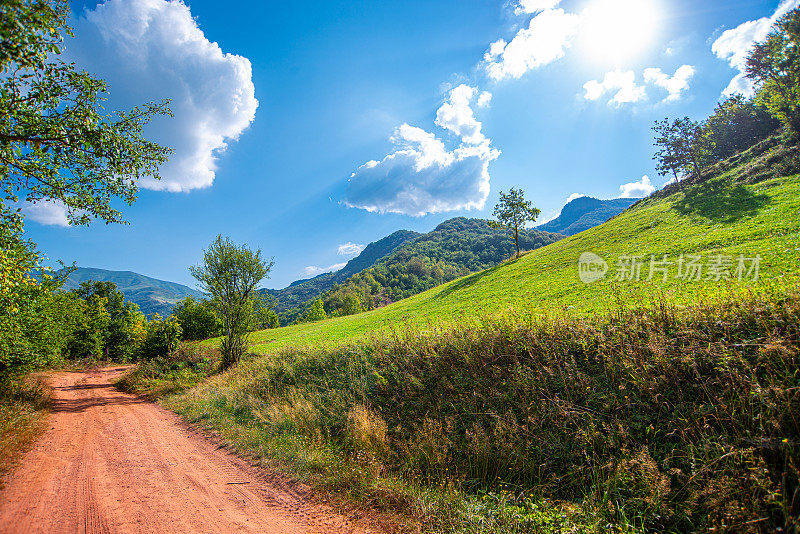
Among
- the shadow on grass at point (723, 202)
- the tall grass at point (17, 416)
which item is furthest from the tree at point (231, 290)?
the shadow on grass at point (723, 202)

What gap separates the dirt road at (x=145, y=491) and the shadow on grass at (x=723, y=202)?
1288 inches

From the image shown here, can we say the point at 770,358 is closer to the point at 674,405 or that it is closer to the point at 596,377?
the point at 674,405

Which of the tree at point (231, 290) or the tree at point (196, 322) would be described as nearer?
the tree at point (231, 290)

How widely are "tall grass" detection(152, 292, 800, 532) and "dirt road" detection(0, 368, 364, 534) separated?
0.85 metres

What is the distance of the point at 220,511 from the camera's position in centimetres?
571

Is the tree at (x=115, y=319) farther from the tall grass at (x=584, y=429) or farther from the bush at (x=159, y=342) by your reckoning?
the tall grass at (x=584, y=429)

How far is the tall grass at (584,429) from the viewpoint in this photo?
452 centimetres

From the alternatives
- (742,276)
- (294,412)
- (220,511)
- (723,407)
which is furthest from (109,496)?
(742,276)

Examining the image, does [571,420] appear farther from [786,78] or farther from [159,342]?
[786,78]

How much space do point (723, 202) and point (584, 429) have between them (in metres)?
36.4

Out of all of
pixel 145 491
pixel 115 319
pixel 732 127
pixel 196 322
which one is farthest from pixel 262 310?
pixel 732 127

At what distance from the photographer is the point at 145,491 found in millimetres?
6332

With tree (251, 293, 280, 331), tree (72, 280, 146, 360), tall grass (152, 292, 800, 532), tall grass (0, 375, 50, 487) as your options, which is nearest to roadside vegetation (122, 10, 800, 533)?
tall grass (152, 292, 800, 532)

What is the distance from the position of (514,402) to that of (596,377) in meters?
2.11
